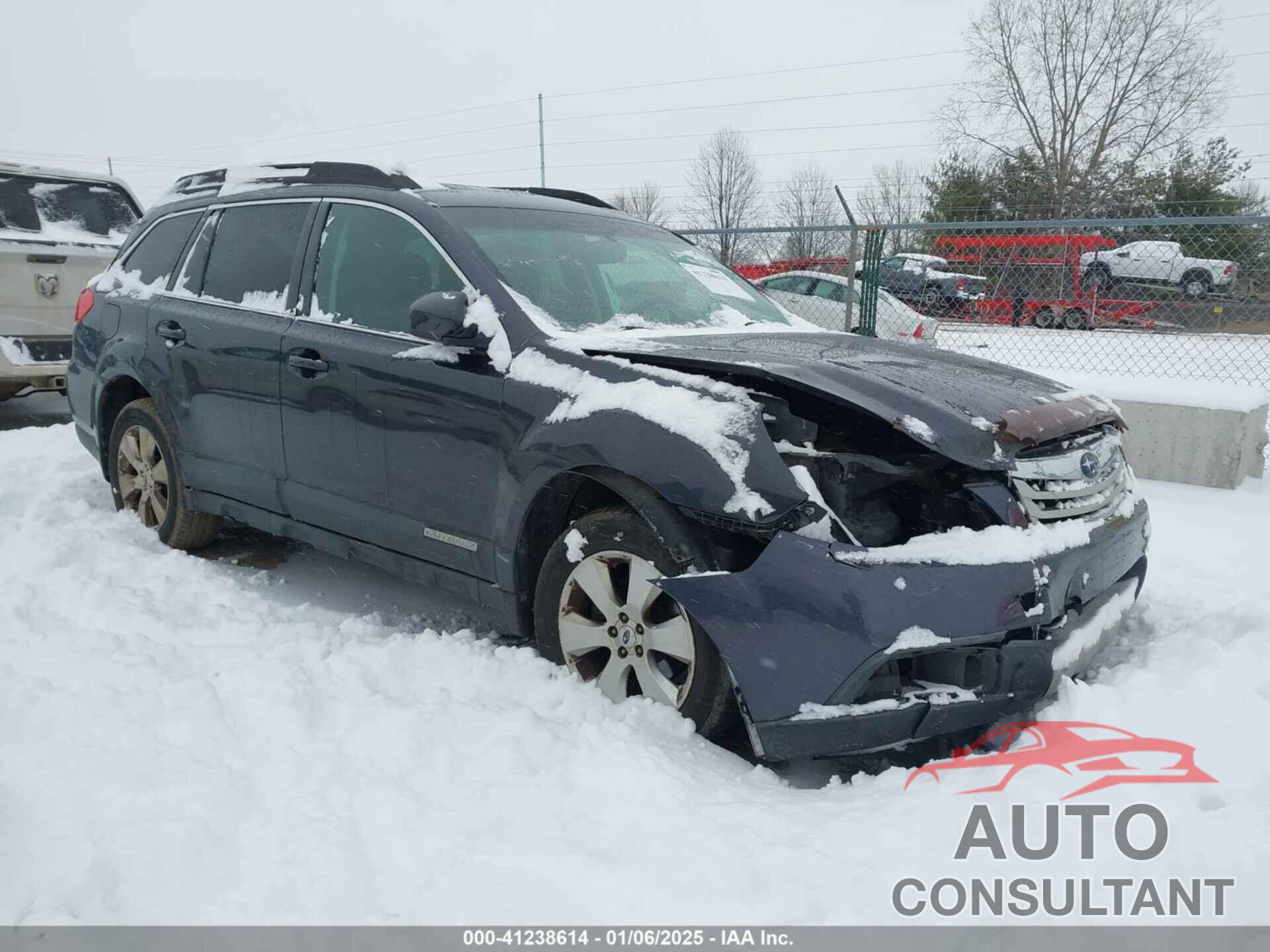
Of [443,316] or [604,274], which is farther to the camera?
[604,274]

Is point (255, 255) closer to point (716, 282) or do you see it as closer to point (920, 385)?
point (716, 282)

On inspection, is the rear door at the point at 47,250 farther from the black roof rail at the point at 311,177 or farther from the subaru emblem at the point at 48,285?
the black roof rail at the point at 311,177

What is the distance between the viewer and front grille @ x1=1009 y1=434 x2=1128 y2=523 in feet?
8.25

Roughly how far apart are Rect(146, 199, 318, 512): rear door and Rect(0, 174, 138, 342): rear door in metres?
3.27

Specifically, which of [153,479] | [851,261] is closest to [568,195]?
[153,479]

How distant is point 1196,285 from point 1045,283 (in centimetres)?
127

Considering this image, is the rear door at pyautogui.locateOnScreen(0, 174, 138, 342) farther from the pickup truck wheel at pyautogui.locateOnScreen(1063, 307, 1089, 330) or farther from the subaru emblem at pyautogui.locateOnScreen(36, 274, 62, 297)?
the pickup truck wheel at pyautogui.locateOnScreen(1063, 307, 1089, 330)

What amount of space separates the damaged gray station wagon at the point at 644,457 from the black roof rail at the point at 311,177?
2 cm

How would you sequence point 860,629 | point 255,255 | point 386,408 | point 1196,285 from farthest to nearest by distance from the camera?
point 1196,285, point 255,255, point 386,408, point 860,629

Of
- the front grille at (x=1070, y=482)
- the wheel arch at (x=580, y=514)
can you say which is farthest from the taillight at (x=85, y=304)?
the front grille at (x=1070, y=482)

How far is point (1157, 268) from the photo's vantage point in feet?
26.4

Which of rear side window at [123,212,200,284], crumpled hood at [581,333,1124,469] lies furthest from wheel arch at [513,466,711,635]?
rear side window at [123,212,200,284]

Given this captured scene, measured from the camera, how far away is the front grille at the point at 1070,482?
2.51 m
